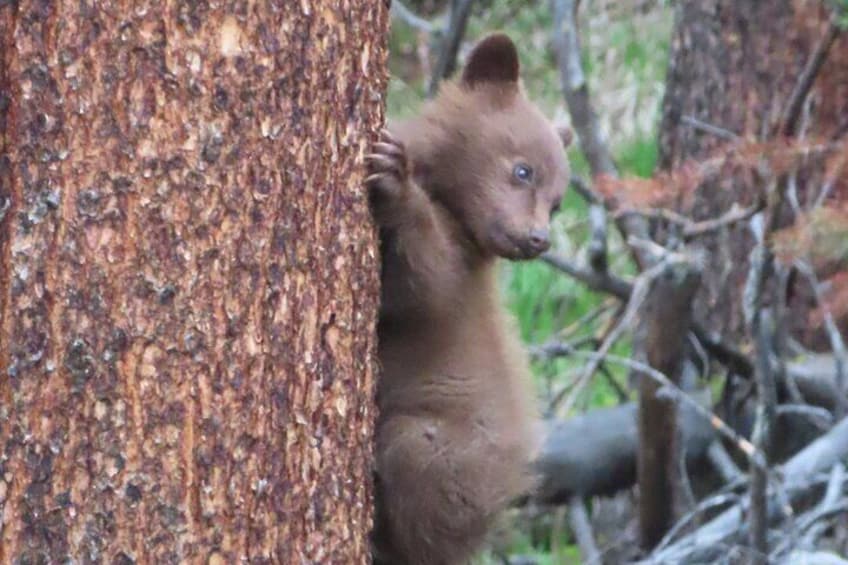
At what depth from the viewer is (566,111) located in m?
8.80

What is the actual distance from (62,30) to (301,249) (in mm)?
513

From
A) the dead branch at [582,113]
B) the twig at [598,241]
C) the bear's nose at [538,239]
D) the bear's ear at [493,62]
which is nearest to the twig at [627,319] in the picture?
the twig at [598,241]

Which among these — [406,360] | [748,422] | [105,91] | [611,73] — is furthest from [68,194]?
[611,73]

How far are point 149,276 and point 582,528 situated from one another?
10.5ft

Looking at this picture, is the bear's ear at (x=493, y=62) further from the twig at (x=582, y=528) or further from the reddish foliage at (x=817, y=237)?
the twig at (x=582, y=528)

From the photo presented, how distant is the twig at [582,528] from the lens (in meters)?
5.40

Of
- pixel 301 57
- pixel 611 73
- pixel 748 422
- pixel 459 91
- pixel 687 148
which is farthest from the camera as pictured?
pixel 611 73

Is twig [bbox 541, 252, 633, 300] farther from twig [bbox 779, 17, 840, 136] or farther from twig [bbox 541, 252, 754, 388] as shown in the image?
twig [bbox 779, 17, 840, 136]

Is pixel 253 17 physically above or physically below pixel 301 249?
above

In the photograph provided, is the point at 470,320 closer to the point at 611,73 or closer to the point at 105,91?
the point at 105,91

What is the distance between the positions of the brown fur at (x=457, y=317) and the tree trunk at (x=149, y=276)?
0.45 metres

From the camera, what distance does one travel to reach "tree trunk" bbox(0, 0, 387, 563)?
2475mm

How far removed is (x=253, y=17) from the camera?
257 centimetres

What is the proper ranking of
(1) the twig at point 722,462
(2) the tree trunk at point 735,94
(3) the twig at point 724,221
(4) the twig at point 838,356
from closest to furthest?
(3) the twig at point 724,221, (4) the twig at point 838,356, (1) the twig at point 722,462, (2) the tree trunk at point 735,94
